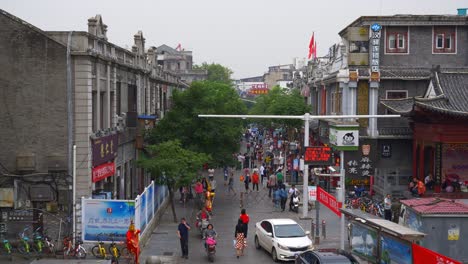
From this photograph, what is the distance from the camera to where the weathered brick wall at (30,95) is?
2455 cm

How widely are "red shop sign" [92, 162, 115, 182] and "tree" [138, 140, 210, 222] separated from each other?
2125mm

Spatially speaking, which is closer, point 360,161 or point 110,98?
point 110,98

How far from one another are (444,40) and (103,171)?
27.0 m

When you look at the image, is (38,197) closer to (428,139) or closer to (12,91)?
(12,91)

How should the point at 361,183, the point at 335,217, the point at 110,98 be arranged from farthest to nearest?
the point at 361,183 → the point at 335,217 → the point at 110,98

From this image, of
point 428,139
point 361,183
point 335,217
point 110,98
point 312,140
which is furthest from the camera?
point 312,140

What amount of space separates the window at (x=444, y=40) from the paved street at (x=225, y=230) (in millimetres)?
15003

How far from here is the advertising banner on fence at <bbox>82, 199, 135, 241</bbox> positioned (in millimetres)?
23781

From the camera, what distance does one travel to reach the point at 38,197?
24812mm

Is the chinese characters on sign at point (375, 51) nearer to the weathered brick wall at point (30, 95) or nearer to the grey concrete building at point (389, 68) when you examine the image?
the grey concrete building at point (389, 68)

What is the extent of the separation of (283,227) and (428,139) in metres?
17.5

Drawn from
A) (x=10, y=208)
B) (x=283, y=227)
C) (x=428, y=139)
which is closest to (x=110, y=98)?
(x=10, y=208)

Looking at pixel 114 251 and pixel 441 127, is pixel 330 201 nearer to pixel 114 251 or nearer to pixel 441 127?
pixel 114 251

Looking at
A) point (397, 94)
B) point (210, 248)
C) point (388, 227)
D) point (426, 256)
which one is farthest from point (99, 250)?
point (397, 94)
